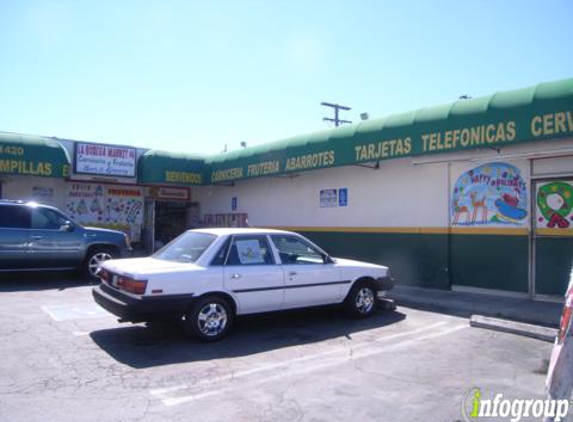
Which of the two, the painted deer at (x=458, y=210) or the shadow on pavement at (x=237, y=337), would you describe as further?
the painted deer at (x=458, y=210)

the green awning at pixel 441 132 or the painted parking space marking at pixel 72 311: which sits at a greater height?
the green awning at pixel 441 132

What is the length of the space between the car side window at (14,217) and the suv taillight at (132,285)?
6.16m

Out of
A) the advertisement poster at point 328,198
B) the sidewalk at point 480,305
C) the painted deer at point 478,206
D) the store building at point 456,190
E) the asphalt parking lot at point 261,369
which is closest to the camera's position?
the asphalt parking lot at point 261,369

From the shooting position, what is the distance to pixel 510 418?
4.50m

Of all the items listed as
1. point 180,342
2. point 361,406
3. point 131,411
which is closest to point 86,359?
point 180,342

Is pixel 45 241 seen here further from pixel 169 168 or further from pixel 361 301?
pixel 361 301

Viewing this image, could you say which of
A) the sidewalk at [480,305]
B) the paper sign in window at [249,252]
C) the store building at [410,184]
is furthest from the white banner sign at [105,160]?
the paper sign in window at [249,252]

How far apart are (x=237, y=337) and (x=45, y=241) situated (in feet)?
22.2

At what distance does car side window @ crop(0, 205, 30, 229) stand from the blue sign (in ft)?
25.9

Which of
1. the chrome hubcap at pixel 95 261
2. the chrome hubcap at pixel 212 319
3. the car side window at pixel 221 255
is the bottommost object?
the chrome hubcap at pixel 212 319

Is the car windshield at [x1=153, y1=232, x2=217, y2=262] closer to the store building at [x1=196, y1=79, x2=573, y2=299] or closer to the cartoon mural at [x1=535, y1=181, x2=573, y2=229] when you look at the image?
the store building at [x1=196, y1=79, x2=573, y2=299]

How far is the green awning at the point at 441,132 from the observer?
8.57 metres

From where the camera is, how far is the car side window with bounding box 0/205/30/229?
11461 mm

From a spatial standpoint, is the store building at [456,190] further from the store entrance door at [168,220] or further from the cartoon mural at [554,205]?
the store entrance door at [168,220]
